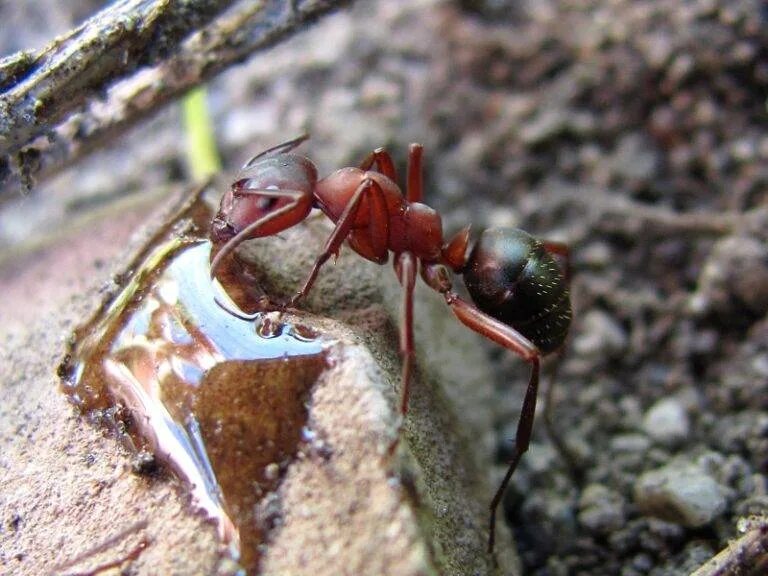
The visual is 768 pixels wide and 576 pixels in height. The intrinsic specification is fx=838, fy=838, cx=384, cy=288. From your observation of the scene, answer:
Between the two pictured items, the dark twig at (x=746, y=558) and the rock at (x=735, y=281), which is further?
the rock at (x=735, y=281)

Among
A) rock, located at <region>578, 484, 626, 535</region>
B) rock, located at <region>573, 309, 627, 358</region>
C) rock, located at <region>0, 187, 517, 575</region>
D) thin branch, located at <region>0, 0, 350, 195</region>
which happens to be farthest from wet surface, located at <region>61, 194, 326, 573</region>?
rock, located at <region>573, 309, 627, 358</region>

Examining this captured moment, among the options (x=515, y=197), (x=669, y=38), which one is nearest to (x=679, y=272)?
(x=515, y=197)

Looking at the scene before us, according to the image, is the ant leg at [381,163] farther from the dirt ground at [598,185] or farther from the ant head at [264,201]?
the dirt ground at [598,185]

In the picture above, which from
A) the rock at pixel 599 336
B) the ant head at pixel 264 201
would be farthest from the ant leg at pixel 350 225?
the rock at pixel 599 336

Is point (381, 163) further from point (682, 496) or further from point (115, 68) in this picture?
point (682, 496)

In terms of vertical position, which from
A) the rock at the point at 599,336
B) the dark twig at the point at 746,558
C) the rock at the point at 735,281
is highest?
the dark twig at the point at 746,558

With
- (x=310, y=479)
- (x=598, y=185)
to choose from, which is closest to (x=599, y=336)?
Result: (x=598, y=185)

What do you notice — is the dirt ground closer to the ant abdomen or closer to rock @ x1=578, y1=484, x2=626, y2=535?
rock @ x1=578, y1=484, x2=626, y2=535

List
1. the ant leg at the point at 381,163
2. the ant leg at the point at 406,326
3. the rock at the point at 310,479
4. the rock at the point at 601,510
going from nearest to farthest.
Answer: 1. the rock at the point at 310,479
2. the ant leg at the point at 406,326
3. the rock at the point at 601,510
4. the ant leg at the point at 381,163
